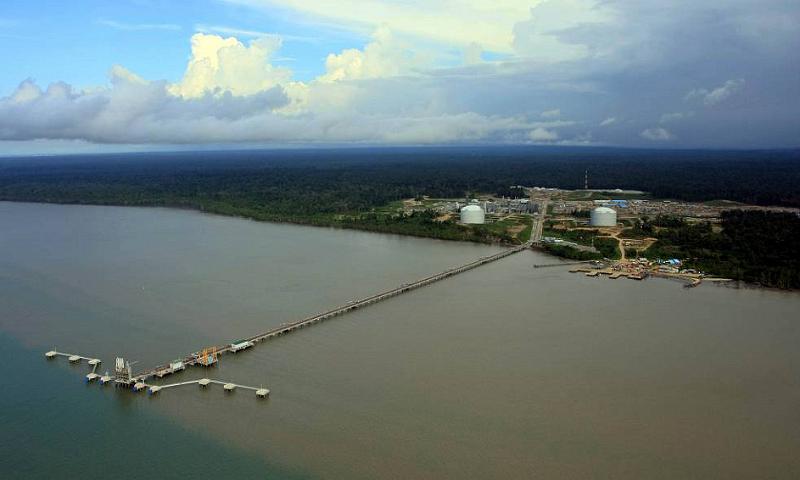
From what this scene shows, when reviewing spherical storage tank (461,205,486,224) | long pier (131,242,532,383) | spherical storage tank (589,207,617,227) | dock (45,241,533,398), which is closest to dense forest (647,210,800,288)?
spherical storage tank (589,207,617,227)

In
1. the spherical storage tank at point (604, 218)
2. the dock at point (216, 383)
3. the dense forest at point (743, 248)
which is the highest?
the spherical storage tank at point (604, 218)

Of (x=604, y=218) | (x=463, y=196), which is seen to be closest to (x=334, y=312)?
(x=604, y=218)

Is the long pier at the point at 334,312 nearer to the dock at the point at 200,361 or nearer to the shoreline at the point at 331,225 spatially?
the dock at the point at 200,361

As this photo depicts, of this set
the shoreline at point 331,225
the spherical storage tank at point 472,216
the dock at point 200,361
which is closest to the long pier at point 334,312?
the dock at point 200,361

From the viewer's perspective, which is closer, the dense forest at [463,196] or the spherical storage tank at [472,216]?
the dense forest at [463,196]

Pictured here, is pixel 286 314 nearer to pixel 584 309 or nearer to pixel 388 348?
pixel 388 348

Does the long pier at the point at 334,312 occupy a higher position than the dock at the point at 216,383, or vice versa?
the long pier at the point at 334,312

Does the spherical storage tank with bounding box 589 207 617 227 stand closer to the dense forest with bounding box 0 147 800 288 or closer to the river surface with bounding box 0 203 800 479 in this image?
the dense forest with bounding box 0 147 800 288
